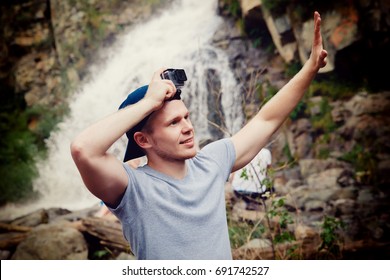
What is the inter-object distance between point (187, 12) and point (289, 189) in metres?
1.18

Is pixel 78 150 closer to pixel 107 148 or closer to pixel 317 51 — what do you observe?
pixel 107 148

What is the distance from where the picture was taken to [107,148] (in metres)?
1.23

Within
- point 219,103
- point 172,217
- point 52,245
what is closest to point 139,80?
point 219,103

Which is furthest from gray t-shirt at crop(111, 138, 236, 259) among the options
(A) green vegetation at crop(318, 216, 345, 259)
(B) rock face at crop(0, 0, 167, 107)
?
(B) rock face at crop(0, 0, 167, 107)

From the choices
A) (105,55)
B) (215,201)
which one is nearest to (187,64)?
(105,55)

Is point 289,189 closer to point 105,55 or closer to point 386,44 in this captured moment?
point 386,44

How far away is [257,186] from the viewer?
95.7 inches

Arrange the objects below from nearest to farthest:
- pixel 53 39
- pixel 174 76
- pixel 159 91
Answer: pixel 159 91, pixel 174 76, pixel 53 39

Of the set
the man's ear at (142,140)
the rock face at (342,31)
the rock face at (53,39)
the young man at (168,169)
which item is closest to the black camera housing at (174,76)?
the young man at (168,169)

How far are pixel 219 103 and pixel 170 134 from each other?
117 cm

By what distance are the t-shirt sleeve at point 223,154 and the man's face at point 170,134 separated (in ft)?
0.20

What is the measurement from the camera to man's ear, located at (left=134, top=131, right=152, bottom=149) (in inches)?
59.9

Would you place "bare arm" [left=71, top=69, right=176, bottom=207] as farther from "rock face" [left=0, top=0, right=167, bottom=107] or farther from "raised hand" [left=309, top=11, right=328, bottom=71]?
"rock face" [left=0, top=0, right=167, bottom=107]

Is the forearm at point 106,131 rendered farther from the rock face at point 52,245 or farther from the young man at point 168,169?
the rock face at point 52,245
